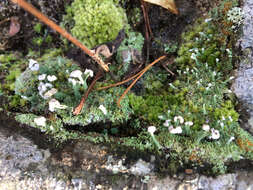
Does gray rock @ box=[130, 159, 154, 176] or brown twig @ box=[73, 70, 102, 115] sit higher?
brown twig @ box=[73, 70, 102, 115]

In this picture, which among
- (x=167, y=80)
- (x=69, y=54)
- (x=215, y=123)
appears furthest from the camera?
(x=69, y=54)

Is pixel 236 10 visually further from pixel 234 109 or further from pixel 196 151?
pixel 196 151

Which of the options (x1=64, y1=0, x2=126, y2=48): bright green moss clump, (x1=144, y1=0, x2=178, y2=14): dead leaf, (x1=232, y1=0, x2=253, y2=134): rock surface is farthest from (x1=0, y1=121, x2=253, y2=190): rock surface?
(x1=144, y1=0, x2=178, y2=14): dead leaf

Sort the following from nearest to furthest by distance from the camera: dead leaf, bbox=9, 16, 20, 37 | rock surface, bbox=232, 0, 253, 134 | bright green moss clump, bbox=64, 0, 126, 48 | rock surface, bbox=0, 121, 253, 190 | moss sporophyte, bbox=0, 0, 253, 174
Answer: rock surface, bbox=0, 121, 253, 190
moss sporophyte, bbox=0, 0, 253, 174
rock surface, bbox=232, 0, 253, 134
bright green moss clump, bbox=64, 0, 126, 48
dead leaf, bbox=9, 16, 20, 37

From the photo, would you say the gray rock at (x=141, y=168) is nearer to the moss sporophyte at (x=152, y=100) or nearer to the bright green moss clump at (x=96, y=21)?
the moss sporophyte at (x=152, y=100)

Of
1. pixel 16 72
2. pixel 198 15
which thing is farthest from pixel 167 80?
pixel 16 72

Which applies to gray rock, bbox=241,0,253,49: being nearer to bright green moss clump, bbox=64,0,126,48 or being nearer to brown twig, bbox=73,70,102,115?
bright green moss clump, bbox=64,0,126,48

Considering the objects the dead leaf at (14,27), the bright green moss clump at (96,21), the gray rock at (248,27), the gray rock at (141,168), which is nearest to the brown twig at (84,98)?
the bright green moss clump at (96,21)

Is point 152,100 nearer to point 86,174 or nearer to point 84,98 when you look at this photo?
point 84,98
